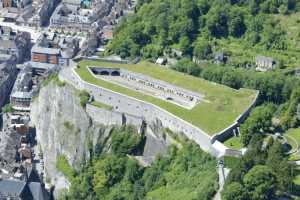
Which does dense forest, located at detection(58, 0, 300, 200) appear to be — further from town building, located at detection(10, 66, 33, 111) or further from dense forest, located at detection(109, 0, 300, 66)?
town building, located at detection(10, 66, 33, 111)

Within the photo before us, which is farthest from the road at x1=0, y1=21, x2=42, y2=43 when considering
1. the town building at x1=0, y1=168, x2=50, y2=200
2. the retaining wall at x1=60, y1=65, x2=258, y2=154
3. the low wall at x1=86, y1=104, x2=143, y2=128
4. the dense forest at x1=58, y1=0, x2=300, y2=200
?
the town building at x1=0, y1=168, x2=50, y2=200

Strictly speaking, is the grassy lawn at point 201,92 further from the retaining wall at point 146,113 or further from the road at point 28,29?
the road at point 28,29

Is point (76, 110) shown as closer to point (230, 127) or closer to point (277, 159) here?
point (230, 127)

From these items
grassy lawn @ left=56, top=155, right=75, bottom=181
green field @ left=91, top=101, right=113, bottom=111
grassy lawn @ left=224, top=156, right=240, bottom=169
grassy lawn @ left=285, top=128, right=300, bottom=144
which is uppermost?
grassy lawn @ left=285, top=128, right=300, bottom=144

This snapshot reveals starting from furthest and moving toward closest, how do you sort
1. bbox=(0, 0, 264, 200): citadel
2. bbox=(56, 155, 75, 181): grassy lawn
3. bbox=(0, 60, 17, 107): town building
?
1. bbox=(0, 60, 17, 107): town building
2. bbox=(56, 155, 75, 181): grassy lawn
3. bbox=(0, 0, 264, 200): citadel

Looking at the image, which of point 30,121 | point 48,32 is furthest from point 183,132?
point 48,32

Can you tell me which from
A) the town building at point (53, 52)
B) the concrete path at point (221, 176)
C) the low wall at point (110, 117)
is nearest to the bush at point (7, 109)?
the town building at point (53, 52)

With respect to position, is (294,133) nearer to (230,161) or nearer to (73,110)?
(230,161)
